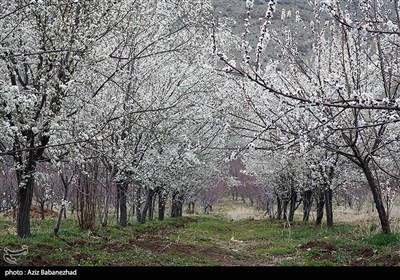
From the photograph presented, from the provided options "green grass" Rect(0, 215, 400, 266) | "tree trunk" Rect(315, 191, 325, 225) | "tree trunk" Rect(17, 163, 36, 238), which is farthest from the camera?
"tree trunk" Rect(315, 191, 325, 225)

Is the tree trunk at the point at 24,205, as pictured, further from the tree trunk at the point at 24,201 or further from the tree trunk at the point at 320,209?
the tree trunk at the point at 320,209

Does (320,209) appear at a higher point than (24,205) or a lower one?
lower

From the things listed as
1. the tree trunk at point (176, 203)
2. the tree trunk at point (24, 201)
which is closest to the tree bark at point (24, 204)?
the tree trunk at point (24, 201)

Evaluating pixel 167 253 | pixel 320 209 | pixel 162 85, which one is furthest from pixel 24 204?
pixel 320 209

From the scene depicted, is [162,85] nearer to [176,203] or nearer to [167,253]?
[167,253]

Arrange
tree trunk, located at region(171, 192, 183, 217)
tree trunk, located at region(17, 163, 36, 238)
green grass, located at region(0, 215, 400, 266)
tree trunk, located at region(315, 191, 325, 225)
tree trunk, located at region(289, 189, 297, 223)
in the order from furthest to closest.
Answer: tree trunk, located at region(171, 192, 183, 217)
tree trunk, located at region(289, 189, 297, 223)
tree trunk, located at region(315, 191, 325, 225)
tree trunk, located at region(17, 163, 36, 238)
green grass, located at region(0, 215, 400, 266)

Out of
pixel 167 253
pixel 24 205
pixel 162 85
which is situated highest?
pixel 162 85

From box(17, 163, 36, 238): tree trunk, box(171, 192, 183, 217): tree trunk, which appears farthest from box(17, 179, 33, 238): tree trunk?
box(171, 192, 183, 217): tree trunk

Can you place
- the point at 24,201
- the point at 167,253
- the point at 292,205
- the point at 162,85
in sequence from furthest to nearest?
1. the point at 292,205
2. the point at 162,85
3. the point at 24,201
4. the point at 167,253

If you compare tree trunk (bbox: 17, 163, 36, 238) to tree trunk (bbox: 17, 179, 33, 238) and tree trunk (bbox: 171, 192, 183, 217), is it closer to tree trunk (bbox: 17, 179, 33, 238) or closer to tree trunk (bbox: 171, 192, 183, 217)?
tree trunk (bbox: 17, 179, 33, 238)

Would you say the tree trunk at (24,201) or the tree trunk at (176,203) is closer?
the tree trunk at (24,201)

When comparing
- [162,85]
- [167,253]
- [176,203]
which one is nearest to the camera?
[167,253]

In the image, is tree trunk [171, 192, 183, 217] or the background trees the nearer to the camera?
the background trees

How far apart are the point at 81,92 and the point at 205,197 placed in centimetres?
4397
